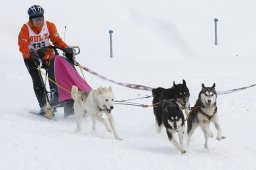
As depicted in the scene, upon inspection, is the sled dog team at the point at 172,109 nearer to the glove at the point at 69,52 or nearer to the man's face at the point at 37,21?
the glove at the point at 69,52

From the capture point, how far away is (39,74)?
786 centimetres

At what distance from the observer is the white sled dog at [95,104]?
21.4 ft

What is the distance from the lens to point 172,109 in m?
5.98

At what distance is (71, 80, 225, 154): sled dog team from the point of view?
594 centimetres

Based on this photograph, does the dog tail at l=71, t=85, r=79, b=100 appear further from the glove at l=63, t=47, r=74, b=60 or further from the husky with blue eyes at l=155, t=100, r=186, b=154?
the husky with blue eyes at l=155, t=100, r=186, b=154

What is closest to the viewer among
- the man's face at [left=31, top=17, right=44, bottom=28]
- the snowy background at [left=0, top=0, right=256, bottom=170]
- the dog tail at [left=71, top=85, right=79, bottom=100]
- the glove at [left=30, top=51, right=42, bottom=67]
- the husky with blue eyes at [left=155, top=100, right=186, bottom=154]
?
the snowy background at [left=0, top=0, right=256, bottom=170]

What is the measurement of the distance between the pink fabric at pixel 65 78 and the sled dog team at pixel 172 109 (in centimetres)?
40

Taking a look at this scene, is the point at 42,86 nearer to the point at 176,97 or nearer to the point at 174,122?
the point at 176,97

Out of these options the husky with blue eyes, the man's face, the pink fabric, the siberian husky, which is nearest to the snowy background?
the husky with blue eyes

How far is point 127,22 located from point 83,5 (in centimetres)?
173

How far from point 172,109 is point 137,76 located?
5.27 metres

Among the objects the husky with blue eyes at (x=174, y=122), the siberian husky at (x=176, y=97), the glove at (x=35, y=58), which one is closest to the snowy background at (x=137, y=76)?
the husky with blue eyes at (x=174, y=122)

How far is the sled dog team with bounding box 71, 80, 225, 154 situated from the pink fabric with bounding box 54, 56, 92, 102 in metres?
0.40

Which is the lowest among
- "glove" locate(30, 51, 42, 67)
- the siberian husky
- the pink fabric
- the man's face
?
the siberian husky
